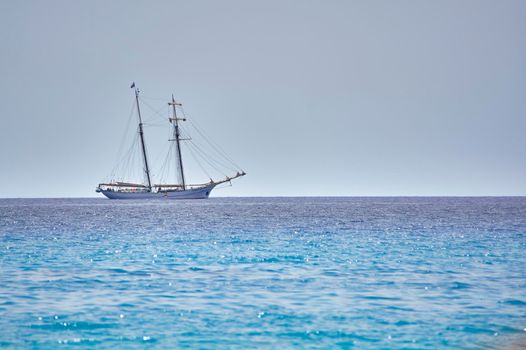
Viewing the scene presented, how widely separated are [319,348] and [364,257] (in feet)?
63.2

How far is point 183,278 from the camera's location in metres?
26.5

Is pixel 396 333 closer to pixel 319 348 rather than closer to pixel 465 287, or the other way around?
pixel 319 348

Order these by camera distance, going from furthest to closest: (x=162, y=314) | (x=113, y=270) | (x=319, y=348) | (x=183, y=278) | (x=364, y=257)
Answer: (x=364, y=257), (x=113, y=270), (x=183, y=278), (x=162, y=314), (x=319, y=348)

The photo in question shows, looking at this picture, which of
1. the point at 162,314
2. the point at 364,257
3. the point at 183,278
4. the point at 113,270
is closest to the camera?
the point at 162,314

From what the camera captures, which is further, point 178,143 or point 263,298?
point 178,143

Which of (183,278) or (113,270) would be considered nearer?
(183,278)

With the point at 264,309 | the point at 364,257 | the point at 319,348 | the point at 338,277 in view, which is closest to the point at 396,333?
the point at 319,348

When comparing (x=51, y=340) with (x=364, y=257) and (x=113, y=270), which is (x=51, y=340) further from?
(x=364, y=257)

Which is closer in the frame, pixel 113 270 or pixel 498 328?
pixel 498 328

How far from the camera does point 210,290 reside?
23391 mm

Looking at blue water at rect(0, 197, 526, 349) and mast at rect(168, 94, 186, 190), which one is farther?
mast at rect(168, 94, 186, 190)

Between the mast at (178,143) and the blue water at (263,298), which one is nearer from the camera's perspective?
the blue water at (263,298)

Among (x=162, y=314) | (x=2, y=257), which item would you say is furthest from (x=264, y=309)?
(x=2, y=257)

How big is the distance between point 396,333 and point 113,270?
1509 centimetres
